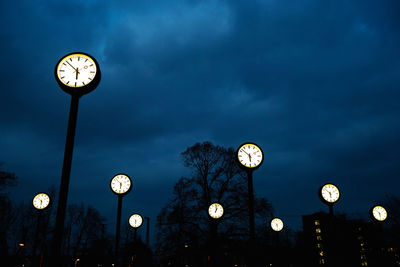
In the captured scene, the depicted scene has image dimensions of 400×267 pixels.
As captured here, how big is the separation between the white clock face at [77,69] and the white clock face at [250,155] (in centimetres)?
475

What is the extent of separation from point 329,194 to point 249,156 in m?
4.78

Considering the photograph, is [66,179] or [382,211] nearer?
[66,179]

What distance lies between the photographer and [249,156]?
29.5ft

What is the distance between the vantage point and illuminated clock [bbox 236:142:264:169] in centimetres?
887

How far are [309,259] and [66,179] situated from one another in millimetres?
46125

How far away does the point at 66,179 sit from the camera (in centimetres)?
486

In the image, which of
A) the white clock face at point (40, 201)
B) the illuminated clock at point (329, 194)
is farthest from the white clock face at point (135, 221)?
the illuminated clock at point (329, 194)

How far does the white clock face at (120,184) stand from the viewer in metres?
10.9

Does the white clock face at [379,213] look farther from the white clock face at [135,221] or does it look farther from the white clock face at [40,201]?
the white clock face at [40,201]

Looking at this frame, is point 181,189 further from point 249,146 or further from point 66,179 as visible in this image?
point 66,179

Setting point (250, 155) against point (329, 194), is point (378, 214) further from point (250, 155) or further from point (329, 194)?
point (250, 155)

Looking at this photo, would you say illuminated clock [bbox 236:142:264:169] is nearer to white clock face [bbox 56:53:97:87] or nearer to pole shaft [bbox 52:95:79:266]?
white clock face [bbox 56:53:97:87]

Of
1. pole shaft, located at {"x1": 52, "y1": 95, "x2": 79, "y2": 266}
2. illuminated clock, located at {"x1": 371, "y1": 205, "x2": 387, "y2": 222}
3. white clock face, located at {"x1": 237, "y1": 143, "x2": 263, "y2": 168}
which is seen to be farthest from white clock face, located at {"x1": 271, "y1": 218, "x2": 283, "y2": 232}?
pole shaft, located at {"x1": 52, "y1": 95, "x2": 79, "y2": 266}

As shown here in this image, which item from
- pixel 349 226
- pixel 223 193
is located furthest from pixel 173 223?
pixel 349 226
